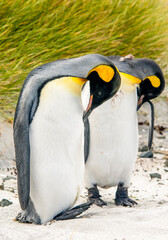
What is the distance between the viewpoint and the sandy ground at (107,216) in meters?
1.60

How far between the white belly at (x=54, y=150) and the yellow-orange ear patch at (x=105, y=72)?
0.53ft

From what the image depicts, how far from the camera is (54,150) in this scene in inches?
73.5

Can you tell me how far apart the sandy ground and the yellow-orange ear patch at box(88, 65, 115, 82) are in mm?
646

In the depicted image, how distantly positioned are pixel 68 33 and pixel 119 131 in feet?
5.67

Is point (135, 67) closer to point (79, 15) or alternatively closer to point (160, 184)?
point (160, 184)

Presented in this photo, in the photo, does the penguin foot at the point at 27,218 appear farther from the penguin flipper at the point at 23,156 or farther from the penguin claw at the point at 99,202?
the penguin claw at the point at 99,202

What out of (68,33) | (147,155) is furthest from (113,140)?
(68,33)

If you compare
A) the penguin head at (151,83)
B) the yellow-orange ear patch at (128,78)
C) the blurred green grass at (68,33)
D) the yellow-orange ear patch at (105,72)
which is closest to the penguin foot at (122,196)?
the penguin head at (151,83)

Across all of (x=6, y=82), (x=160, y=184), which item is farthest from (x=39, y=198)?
(x=6, y=82)

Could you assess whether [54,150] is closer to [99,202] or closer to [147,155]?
[99,202]

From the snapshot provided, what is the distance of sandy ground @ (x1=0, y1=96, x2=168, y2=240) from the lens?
1.60 metres

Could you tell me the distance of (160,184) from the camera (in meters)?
3.02

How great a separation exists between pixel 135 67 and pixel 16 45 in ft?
4.88

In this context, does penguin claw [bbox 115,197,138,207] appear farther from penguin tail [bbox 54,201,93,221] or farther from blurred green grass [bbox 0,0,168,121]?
blurred green grass [bbox 0,0,168,121]
